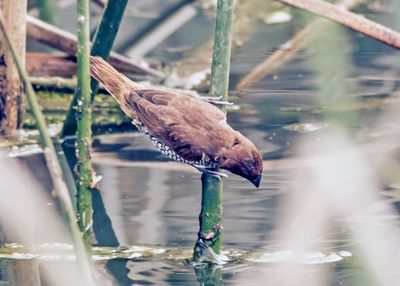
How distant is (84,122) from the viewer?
2.51 m

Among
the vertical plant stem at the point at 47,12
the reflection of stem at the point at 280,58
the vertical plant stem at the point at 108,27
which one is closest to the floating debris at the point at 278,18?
the reflection of stem at the point at 280,58

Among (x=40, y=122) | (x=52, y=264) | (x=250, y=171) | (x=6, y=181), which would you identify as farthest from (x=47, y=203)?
(x=40, y=122)

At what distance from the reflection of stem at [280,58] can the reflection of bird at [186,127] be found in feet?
5.33

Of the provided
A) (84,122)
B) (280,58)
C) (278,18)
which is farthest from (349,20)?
(278,18)

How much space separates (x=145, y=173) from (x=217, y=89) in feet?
3.73

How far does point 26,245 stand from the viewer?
116 inches

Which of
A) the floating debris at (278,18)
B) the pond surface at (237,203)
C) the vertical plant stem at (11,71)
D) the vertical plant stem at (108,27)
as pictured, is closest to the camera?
the pond surface at (237,203)

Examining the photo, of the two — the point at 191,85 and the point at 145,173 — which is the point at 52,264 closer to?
the point at 145,173

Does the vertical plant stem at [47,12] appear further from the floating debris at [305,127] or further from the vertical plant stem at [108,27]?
the vertical plant stem at [108,27]

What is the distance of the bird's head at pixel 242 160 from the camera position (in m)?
2.74

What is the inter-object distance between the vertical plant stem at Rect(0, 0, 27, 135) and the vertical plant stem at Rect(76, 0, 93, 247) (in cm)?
99

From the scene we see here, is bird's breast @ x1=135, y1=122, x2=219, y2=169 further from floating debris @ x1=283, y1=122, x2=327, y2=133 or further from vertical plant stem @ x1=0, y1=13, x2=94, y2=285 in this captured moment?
floating debris @ x1=283, y1=122, x2=327, y2=133

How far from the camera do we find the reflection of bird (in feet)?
8.86

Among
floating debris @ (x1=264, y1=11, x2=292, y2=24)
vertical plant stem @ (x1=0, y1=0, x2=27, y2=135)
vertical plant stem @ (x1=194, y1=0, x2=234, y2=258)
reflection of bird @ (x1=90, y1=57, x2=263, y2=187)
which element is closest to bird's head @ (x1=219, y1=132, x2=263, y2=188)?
reflection of bird @ (x1=90, y1=57, x2=263, y2=187)
